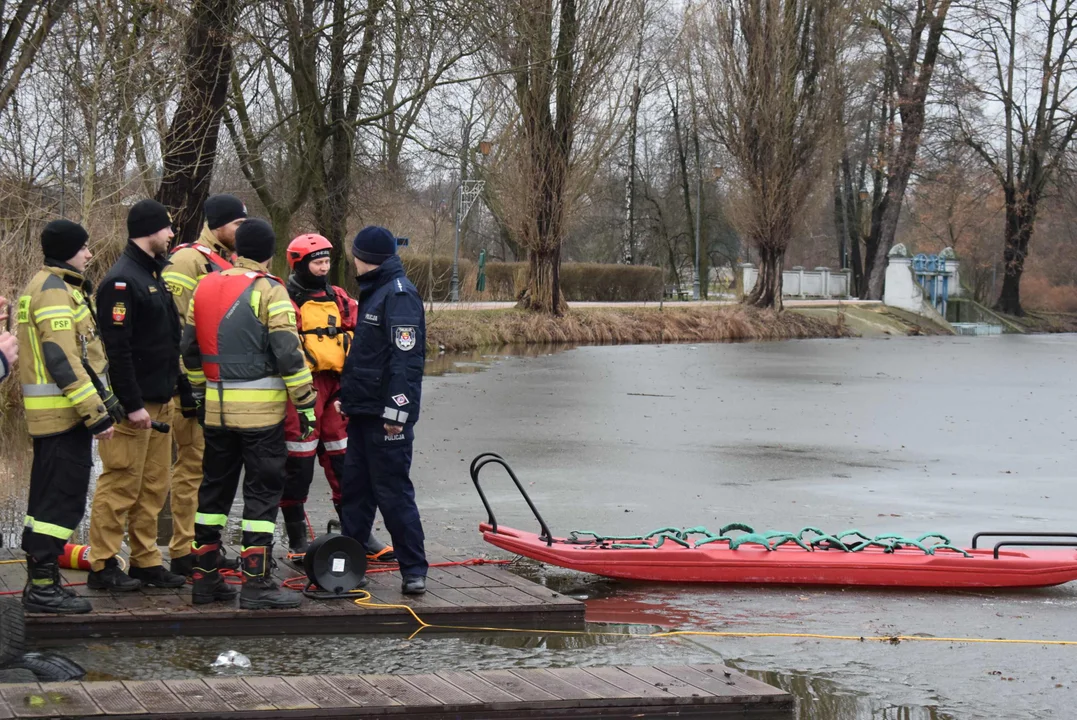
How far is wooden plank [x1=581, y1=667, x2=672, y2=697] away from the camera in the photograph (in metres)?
5.08

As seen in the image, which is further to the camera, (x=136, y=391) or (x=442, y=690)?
(x=136, y=391)

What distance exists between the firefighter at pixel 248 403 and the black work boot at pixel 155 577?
1.29ft

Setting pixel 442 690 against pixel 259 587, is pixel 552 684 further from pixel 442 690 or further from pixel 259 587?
pixel 259 587

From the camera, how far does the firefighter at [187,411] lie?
23.2 feet

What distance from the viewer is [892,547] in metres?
7.98

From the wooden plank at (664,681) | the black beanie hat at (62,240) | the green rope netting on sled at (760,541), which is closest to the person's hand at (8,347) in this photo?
the black beanie hat at (62,240)

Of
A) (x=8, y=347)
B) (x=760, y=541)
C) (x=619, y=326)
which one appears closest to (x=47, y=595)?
(x=8, y=347)

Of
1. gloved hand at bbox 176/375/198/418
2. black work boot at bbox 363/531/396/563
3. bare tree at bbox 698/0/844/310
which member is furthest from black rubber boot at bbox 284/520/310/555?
bare tree at bbox 698/0/844/310

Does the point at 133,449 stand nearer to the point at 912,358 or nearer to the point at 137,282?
the point at 137,282

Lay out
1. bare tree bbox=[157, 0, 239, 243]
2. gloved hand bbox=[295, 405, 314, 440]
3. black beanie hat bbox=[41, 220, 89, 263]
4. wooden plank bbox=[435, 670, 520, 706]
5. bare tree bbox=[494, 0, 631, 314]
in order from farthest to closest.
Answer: bare tree bbox=[494, 0, 631, 314], bare tree bbox=[157, 0, 239, 243], gloved hand bbox=[295, 405, 314, 440], black beanie hat bbox=[41, 220, 89, 263], wooden plank bbox=[435, 670, 520, 706]

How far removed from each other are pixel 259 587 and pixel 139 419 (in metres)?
1.05

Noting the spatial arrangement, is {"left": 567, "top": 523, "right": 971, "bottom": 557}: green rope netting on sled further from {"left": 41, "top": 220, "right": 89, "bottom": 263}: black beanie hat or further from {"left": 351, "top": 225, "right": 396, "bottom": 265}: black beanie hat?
{"left": 41, "top": 220, "right": 89, "bottom": 263}: black beanie hat

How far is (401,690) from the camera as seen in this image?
→ 4984mm

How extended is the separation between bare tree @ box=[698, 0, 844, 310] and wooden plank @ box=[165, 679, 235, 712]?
39.2m
